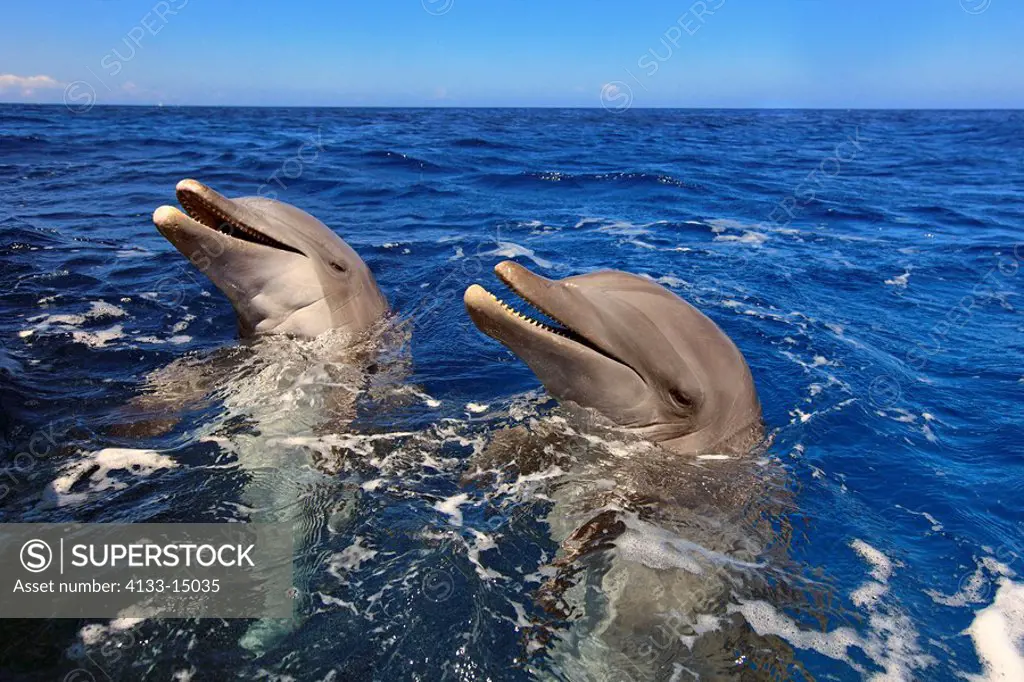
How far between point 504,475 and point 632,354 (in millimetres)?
1286

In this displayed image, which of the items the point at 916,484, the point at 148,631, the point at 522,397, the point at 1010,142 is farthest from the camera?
the point at 1010,142

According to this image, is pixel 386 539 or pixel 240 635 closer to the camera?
pixel 240 635

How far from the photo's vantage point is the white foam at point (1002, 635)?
426 cm

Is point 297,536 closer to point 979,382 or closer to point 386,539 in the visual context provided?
point 386,539

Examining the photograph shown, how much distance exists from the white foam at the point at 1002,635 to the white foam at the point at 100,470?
5.38 m

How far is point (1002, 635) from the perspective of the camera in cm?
457

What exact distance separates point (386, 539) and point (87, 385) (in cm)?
383

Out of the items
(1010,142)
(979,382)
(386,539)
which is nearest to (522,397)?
(386,539)

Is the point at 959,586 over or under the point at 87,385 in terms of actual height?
under

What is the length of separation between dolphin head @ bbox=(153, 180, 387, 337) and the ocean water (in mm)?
346

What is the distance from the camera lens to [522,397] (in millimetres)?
6910

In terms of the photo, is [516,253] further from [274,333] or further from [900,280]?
[274,333]

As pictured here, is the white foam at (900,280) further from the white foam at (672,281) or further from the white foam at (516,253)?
the white foam at (516,253)

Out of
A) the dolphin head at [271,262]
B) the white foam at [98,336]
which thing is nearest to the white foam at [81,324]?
the white foam at [98,336]
